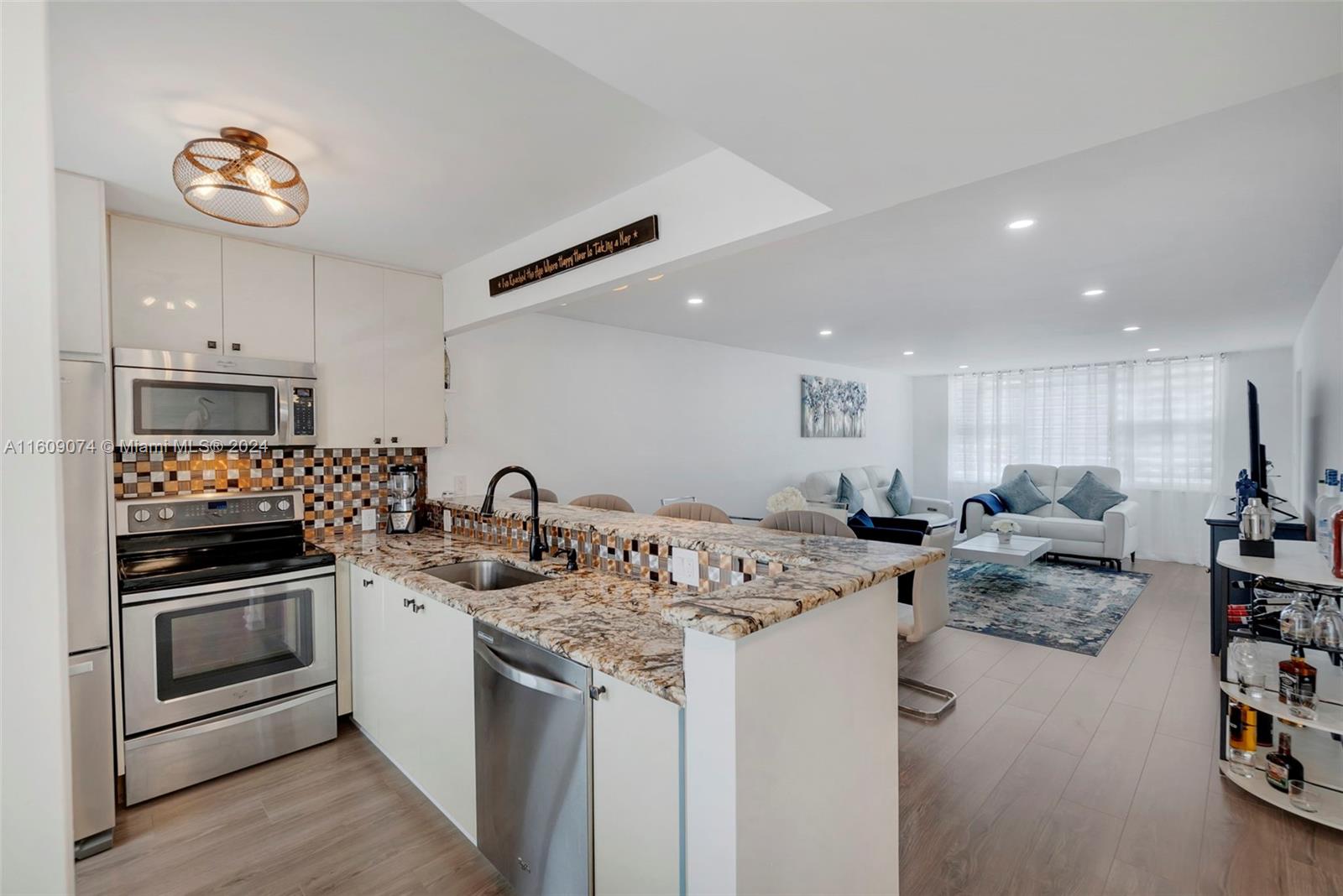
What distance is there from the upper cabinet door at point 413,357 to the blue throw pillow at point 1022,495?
A: 6874mm

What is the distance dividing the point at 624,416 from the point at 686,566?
9.87ft

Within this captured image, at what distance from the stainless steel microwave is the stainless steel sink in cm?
106

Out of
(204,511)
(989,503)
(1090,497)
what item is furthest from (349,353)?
(1090,497)

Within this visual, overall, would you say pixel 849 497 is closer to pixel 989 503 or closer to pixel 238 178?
pixel 989 503

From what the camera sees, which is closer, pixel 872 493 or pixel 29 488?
pixel 29 488

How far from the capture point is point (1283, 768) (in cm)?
228

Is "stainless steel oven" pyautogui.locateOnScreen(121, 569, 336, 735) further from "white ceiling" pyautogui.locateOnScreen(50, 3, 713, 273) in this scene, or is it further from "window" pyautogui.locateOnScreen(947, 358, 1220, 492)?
"window" pyautogui.locateOnScreen(947, 358, 1220, 492)

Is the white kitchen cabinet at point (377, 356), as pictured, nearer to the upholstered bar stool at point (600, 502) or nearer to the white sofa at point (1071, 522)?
A: the upholstered bar stool at point (600, 502)

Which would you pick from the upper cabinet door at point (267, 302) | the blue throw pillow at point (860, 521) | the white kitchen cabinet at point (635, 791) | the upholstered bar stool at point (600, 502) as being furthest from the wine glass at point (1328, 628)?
the upper cabinet door at point (267, 302)

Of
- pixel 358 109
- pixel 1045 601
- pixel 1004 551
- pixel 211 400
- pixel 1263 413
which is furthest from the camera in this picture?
pixel 1263 413

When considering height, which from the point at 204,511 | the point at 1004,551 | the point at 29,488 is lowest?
the point at 1004,551

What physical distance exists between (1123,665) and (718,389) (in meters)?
3.77

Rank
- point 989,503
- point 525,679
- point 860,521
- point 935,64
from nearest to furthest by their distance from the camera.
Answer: point 935,64
point 525,679
point 860,521
point 989,503

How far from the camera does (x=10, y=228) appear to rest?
678 mm
